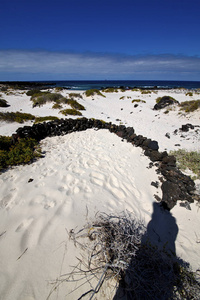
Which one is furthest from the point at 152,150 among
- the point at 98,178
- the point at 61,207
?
the point at 61,207

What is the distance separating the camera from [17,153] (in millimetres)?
4785

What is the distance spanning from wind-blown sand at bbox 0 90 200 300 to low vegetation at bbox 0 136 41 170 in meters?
0.26

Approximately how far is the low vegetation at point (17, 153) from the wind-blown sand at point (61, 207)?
264 mm

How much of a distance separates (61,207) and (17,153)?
2926 mm

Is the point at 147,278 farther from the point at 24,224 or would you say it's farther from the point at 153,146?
→ the point at 153,146

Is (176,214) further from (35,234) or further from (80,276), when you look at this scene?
(35,234)

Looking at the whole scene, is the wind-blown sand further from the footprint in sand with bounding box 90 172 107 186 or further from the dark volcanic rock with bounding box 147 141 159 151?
the dark volcanic rock with bounding box 147 141 159 151

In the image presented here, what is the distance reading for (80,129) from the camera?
27.5 feet

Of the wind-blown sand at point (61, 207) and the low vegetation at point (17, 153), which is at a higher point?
the low vegetation at point (17, 153)

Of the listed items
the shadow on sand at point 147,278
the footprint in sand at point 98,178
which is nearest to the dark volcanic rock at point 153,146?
the footprint in sand at point 98,178

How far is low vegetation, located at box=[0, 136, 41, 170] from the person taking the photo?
4477 mm

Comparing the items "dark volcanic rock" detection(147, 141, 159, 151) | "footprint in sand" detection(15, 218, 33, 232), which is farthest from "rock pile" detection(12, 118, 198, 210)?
"footprint in sand" detection(15, 218, 33, 232)

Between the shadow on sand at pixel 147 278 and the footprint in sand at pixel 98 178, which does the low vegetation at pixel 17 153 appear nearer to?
the footprint in sand at pixel 98 178

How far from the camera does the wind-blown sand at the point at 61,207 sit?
1963 mm
